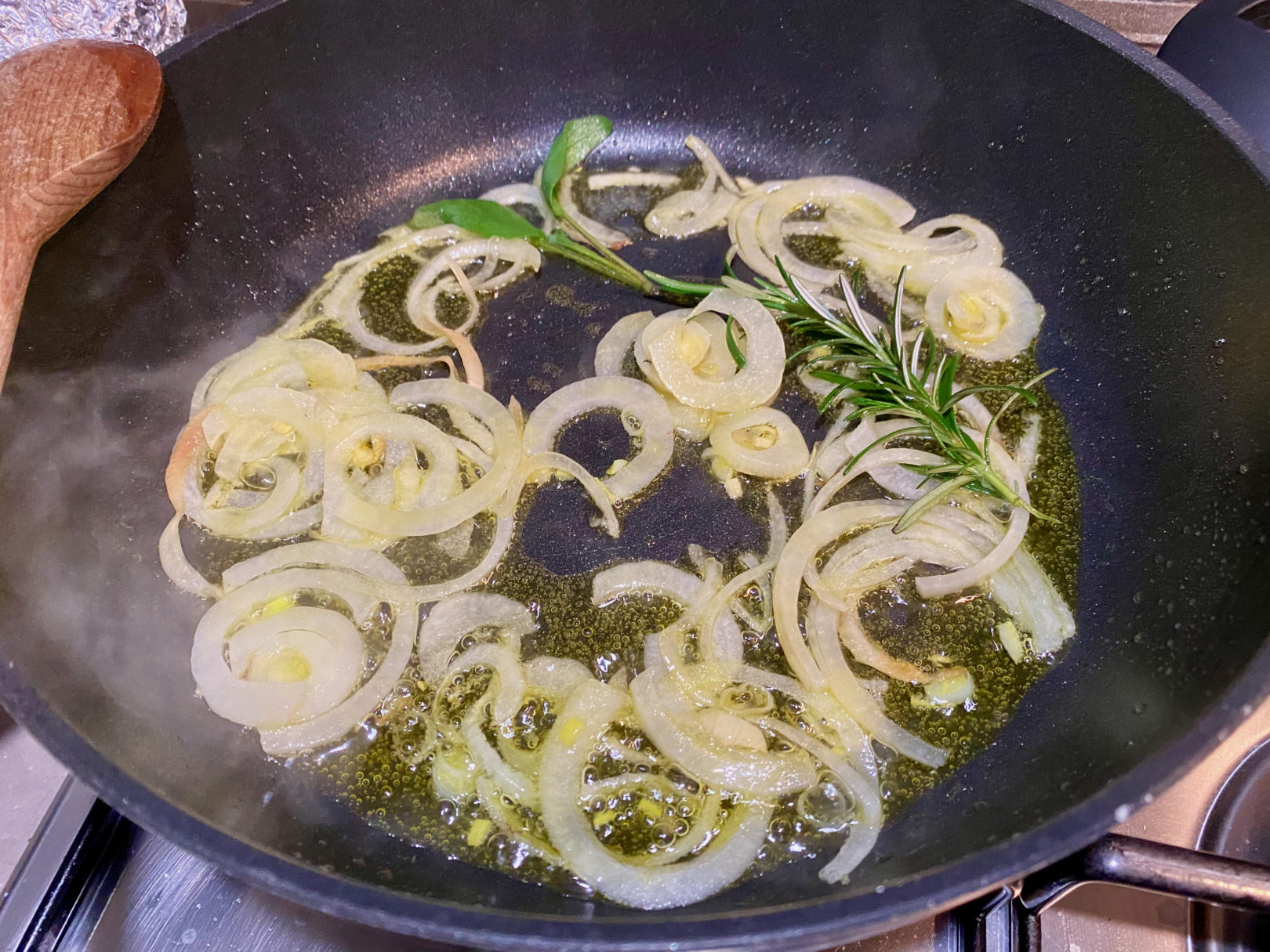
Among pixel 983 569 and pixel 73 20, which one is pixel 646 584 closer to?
pixel 983 569

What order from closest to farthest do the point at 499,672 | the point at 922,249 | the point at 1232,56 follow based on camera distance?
the point at 499,672, the point at 1232,56, the point at 922,249

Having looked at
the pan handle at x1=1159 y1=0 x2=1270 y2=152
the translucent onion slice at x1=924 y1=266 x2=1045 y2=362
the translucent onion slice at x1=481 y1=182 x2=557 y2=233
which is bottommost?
the translucent onion slice at x1=481 y1=182 x2=557 y2=233

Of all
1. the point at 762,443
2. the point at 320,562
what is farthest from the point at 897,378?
the point at 320,562

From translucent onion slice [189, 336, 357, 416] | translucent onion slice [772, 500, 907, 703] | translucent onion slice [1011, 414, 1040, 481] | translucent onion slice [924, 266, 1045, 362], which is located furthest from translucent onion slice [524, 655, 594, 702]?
translucent onion slice [924, 266, 1045, 362]

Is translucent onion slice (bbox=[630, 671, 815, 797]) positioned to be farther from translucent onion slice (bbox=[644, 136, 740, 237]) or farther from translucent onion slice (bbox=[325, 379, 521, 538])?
translucent onion slice (bbox=[644, 136, 740, 237])

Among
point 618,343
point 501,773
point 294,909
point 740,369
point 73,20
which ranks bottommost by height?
point 294,909

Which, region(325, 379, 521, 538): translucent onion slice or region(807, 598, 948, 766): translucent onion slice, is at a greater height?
region(807, 598, 948, 766): translucent onion slice

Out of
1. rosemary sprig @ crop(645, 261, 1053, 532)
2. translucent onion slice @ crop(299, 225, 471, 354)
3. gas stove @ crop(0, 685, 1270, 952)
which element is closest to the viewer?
gas stove @ crop(0, 685, 1270, 952)
